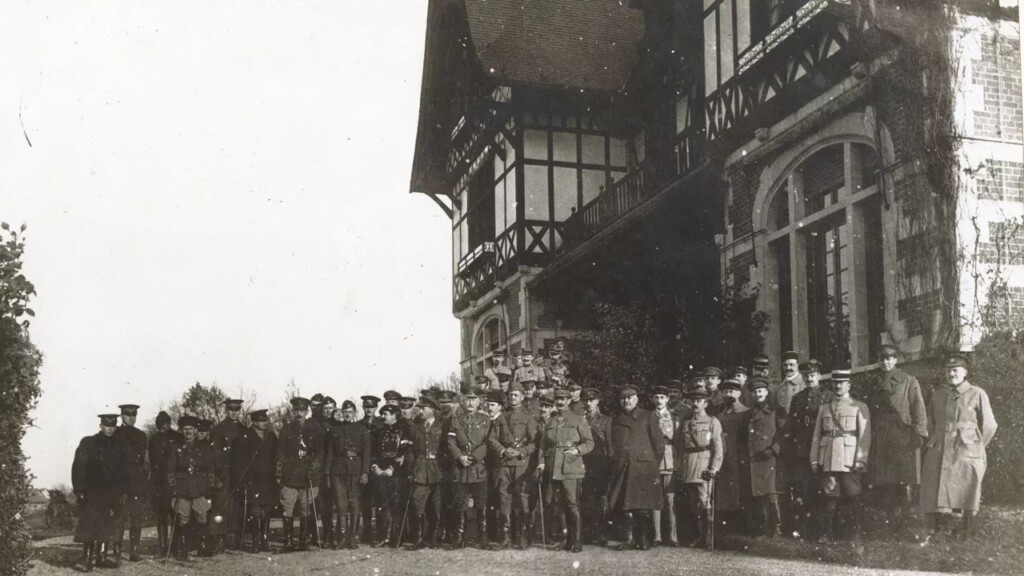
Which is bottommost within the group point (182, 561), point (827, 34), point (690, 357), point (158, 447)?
point (182, 561)

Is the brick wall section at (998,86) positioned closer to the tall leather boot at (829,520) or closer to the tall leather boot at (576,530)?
the tall leather boot at (829,520)

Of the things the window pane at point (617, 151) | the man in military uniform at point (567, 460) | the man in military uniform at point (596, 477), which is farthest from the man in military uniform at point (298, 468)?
the window pane at point (617, 151)

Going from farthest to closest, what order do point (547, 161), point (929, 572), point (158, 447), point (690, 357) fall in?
point (547, 161) < point (690, 357) < point (158, 447) < point (929, 572)

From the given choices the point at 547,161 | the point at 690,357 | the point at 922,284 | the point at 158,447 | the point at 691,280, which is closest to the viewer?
the point at 922,284

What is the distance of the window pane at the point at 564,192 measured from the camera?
21.2 metres

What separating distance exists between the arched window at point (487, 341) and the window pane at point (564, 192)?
3138 millimetres

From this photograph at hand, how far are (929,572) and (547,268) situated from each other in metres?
12.4

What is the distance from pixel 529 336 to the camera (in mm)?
20938

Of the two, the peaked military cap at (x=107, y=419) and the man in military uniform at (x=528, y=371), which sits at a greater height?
the man in military uniform at (x=528, y=371)

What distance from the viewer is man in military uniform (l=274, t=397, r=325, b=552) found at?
11.4 m

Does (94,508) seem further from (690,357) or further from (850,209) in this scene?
(850,209)

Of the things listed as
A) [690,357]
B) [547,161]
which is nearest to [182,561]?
[690,357]

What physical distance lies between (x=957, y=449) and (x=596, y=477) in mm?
3916

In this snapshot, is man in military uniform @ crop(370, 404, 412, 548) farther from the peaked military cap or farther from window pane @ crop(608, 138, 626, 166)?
window pane @ crop(608, 138, 626, 166)
